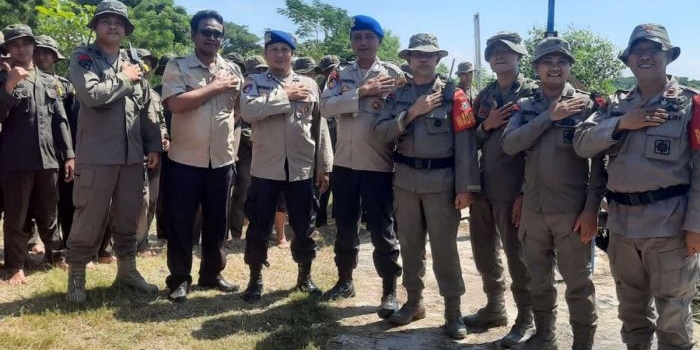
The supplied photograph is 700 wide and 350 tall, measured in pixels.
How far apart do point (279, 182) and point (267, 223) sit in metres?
0.36

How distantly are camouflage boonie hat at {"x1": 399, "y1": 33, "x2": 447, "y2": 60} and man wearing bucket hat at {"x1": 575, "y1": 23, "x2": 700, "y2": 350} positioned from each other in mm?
1216

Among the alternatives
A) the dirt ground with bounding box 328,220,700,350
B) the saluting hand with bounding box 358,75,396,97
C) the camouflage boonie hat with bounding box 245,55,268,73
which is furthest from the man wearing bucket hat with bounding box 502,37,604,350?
the camouflage boonie hat with bounding box 245,55,268,73

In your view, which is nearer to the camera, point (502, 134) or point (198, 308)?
point (502, 134)

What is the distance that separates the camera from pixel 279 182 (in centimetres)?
502

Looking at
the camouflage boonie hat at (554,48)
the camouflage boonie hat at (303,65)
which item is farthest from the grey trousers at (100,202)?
the camouflage boonie hat at (303,65)

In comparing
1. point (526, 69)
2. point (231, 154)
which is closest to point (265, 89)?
point (231, 154)

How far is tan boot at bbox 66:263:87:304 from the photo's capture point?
4.85 metres

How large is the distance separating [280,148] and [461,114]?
61.0 inches

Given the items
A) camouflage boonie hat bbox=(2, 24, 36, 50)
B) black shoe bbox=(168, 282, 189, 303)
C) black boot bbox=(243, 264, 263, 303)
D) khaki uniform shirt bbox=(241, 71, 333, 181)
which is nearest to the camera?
khaki uniform shirt bbox=(241, 71, 333, 181)

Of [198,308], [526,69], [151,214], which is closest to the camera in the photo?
[198,308]

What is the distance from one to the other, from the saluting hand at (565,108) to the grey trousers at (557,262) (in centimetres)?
62

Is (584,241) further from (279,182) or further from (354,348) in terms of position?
(279,182)

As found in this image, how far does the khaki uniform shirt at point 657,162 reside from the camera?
10.6 ft

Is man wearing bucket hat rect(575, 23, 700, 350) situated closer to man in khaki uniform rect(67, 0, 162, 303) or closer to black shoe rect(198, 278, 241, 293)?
black shoe rect(198, 278, 241, 293)
